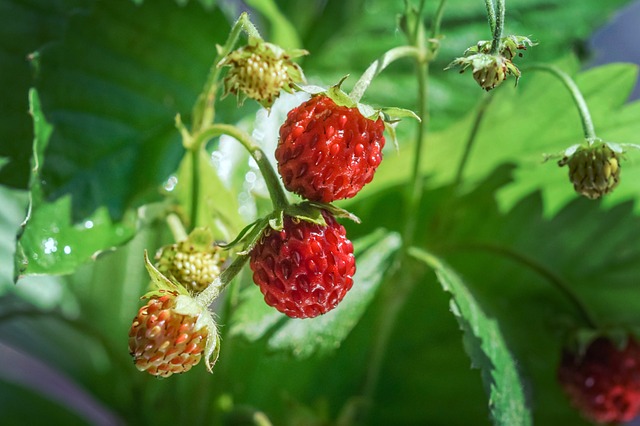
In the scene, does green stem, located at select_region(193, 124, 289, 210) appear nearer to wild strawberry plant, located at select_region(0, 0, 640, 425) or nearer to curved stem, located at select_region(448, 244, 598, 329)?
wild strawberry plant, located at select_region(0, 0, 640, 425)

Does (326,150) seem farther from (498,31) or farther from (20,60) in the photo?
(20,60)

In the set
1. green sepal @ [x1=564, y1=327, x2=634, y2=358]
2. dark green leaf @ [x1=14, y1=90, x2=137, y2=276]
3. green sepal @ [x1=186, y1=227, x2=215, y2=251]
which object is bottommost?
dark green leaf @ [x1=14, y1=90, x2=137, y2=276]

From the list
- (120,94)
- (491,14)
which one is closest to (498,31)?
(491,14)

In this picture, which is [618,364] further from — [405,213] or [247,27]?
[247,27]

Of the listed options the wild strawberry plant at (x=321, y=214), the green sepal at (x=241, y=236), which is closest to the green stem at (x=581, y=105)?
the wild strawberry plant at (x=321, y=214)

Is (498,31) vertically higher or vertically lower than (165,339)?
higher

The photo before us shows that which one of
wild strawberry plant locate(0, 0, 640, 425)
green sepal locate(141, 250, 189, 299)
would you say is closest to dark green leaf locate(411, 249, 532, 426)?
wild strawberry plant locate(0, 0, 640, 425)

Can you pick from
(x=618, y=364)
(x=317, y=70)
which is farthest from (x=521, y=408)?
(x=317, y=70)
